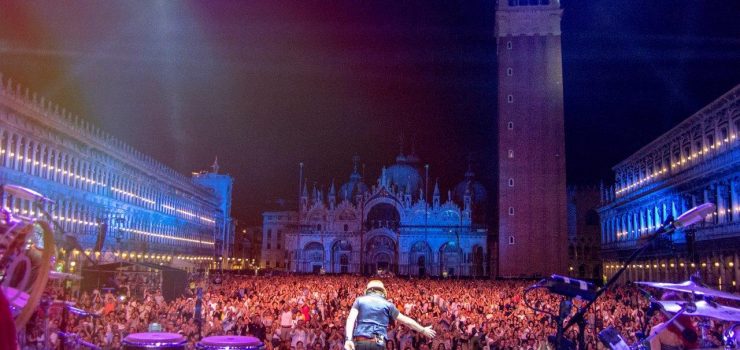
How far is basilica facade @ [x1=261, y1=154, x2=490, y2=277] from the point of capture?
229 ft

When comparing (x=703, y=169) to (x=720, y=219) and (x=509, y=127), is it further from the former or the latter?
(x=509, y=127)

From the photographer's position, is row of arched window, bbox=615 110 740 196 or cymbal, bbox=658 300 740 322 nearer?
cymbal, bbox=658 300 740 322

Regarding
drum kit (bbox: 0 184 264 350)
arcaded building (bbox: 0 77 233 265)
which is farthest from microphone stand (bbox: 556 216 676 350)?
arcaded building (bbox: 0 77 233 265)

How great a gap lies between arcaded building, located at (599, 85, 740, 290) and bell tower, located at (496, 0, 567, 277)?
22.3 feet

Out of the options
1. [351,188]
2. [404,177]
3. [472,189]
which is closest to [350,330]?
[404,177]

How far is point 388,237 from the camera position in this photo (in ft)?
238

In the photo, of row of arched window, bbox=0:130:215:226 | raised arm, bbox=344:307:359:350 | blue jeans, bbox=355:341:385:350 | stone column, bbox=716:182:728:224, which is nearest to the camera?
raised arm, bbox=344:307:359:350

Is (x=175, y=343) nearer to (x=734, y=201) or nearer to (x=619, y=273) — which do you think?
(x=619, y=273)

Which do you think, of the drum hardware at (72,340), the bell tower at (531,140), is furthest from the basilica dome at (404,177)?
the drum hardware at (72,340)

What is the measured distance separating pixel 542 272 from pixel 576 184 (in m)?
27.1

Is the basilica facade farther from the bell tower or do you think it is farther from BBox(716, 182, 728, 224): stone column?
BBox(716, 182, 728, 224): stone column

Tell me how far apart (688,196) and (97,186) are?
43.5 meters

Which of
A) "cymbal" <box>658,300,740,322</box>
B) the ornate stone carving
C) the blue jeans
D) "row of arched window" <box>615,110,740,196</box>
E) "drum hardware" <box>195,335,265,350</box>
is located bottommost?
"drum hardware" <box>195,335,265,350</box>

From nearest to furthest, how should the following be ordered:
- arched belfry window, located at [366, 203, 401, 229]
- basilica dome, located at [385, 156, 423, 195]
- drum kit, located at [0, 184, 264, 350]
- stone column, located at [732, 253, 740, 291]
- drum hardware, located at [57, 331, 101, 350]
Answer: drum kit, located at [0, 184, 264, 350]
drum hardware, located at [57, 331, 101, 350]
stone column, located at [732, 253, 740, 291]
arched belfry window, located at [366, 203, 401, 229]
basilica dome, located at [385, 156, 423, 195]
